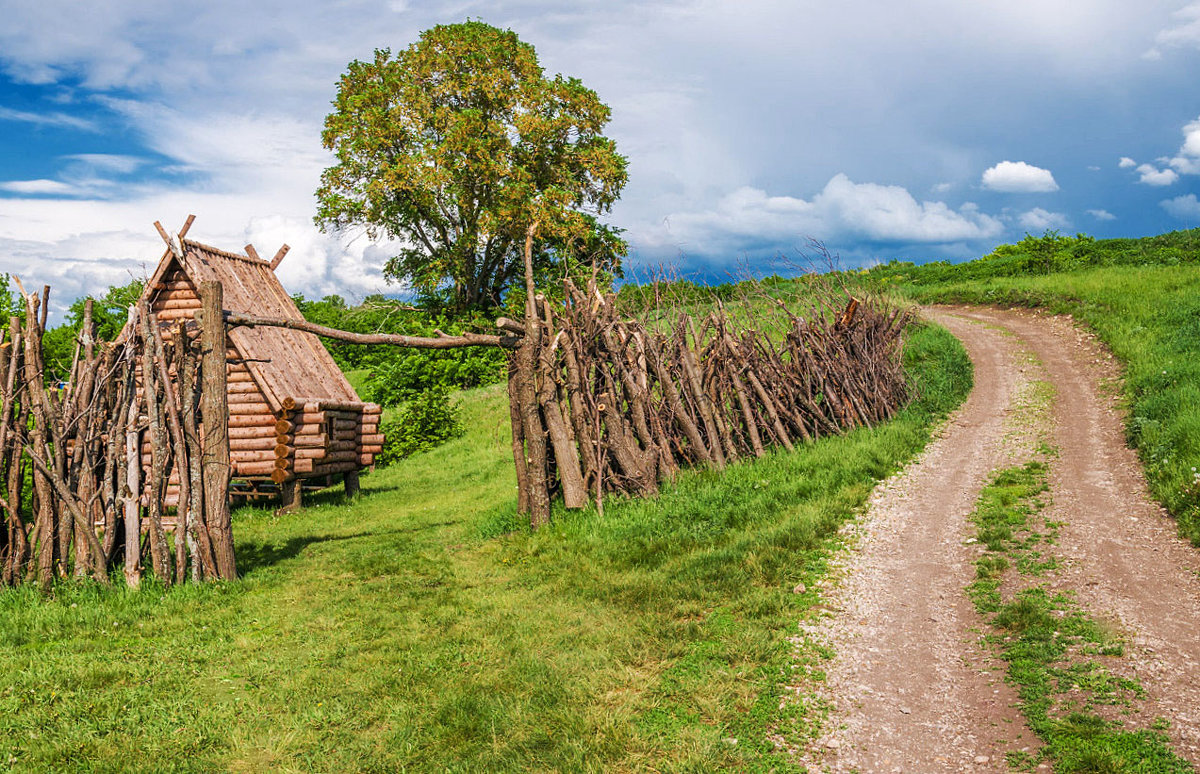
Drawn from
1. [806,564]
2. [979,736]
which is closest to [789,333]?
[806,564]

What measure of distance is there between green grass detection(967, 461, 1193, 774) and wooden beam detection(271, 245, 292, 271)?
522 inches

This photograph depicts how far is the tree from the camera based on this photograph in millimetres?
23062

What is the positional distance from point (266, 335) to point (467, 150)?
11.9 meters

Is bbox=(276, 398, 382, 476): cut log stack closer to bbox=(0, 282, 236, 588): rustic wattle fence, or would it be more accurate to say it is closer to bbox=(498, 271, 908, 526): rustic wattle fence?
bbox=(498, 271, 908, 526): rustic wattle fence

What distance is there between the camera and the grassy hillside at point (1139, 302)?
8812mm

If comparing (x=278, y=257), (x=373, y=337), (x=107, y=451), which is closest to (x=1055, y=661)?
(x=373, y=337)

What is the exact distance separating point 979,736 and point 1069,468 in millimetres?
6501

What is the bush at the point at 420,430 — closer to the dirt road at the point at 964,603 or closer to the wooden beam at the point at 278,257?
the wooden beam at the point at 278,257

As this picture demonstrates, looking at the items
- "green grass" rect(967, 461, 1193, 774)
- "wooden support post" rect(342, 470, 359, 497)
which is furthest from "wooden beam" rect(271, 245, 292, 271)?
"green grass" rect(967, 461, 1193, 774)

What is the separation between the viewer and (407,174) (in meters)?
22.9

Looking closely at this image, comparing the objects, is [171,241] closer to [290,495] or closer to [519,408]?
[290,495]

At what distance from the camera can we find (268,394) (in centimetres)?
1195

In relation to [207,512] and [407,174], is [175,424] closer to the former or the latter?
[207,512]

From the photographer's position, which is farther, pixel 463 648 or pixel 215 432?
pixel 215 432
